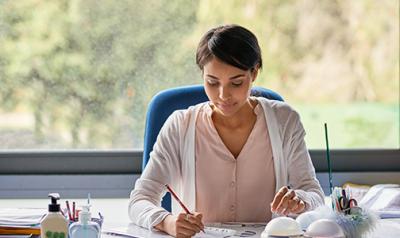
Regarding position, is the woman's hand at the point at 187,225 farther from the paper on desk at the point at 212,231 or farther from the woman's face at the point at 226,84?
the woman's face at the point at 226,84

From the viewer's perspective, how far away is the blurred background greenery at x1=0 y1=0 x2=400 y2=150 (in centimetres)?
354

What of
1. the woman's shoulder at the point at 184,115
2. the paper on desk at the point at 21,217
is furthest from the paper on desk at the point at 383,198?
the paper on desk at the point at 21,217

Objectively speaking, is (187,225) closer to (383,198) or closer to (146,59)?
(383,198)

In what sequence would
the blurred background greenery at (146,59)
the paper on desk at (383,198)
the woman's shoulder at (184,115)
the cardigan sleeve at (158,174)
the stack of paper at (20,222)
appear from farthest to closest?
the blurred background greenery at (146,59), the paper on desk at (383,198), the woman's shoulder at (184,115), the cardigan sleeve at (158,174), the stack of paper at (20,222)

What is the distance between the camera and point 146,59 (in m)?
3.56

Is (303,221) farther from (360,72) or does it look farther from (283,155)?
(360,72)

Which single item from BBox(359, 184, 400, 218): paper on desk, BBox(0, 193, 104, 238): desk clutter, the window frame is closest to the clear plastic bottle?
BBox(0, 193, 104, 238): desk clutter

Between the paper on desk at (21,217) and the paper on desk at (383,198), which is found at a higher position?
the paper on desk at (383,198)

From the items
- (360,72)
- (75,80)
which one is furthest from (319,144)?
(75,80)

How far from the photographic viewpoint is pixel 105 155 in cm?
355

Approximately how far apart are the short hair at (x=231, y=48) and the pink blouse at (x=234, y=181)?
0.75 feet

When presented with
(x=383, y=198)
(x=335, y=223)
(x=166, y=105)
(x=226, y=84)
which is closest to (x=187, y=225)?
(x=335, y=223)

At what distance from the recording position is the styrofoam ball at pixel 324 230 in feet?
6.57

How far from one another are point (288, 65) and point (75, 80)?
32.9 inches
